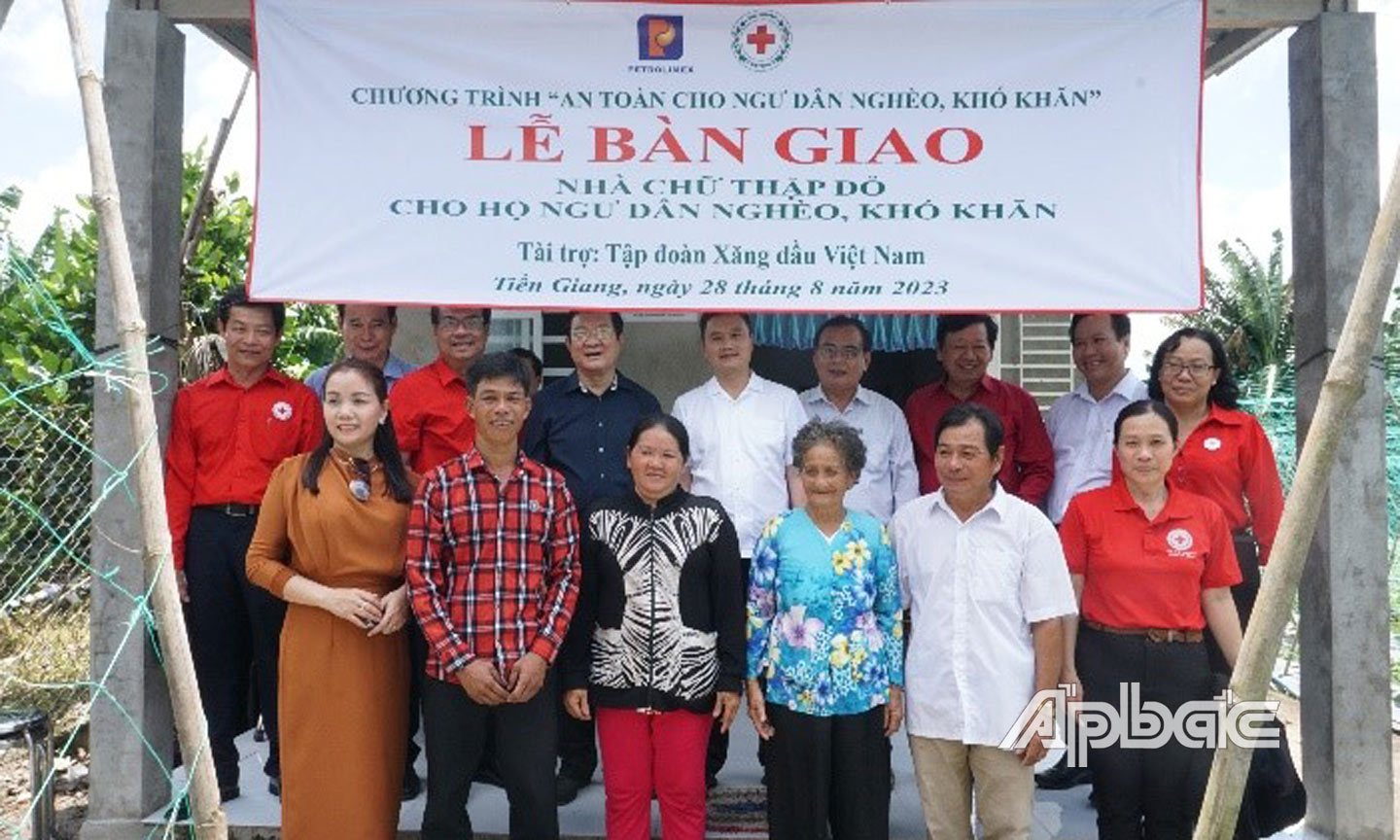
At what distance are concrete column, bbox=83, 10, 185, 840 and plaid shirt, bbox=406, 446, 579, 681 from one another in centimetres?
116

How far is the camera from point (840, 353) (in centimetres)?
455

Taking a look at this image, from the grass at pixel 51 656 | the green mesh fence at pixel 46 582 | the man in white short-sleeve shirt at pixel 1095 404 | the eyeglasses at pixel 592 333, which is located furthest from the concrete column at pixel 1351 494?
the grass at pixel 51 656

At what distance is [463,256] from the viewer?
13.1ft

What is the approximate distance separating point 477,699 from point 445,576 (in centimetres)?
39

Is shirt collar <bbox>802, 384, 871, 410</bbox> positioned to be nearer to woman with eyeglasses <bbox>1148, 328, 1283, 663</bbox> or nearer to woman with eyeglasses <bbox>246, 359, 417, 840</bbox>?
woman with eyeglasses <bbox>1148, 328, 1283, 663</bbox>

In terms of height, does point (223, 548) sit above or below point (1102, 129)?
below

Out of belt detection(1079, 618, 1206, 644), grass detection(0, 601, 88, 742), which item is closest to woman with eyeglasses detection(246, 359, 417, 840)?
belt detection(1079, 618, 1206, 644)

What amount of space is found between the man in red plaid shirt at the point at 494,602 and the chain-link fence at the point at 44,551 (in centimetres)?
389

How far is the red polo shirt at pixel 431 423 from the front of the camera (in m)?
4.32

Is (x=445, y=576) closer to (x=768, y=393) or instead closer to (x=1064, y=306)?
(x=768, y=393)

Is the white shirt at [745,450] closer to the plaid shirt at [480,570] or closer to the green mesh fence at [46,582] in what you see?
the plaid shirt at [480,570]

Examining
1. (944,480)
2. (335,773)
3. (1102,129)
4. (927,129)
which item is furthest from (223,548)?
(1102,129)

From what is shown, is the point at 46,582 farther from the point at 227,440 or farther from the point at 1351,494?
the point at 1351,494

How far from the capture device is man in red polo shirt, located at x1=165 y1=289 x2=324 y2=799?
4156 millimetres
